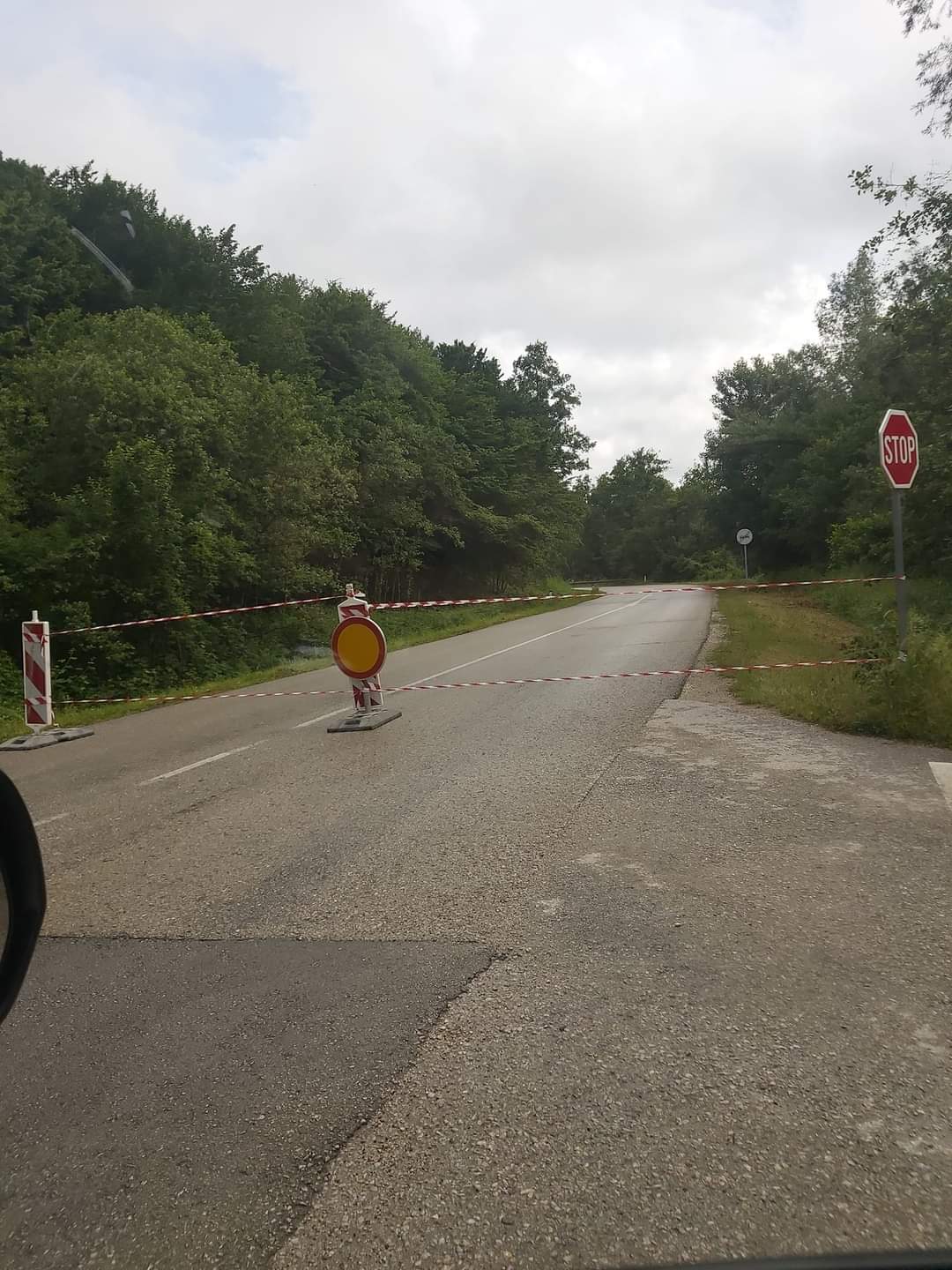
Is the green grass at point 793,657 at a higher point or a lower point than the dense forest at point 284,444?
lower

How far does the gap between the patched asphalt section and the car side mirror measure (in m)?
0.47

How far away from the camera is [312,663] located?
2148 centimetres

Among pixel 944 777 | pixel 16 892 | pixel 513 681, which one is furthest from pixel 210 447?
pixel 16 892

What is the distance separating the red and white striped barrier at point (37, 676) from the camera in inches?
454

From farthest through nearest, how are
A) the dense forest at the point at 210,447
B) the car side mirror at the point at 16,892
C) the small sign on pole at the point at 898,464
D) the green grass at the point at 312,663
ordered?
1. the dense forest at the point at 210,447
2. the green grass at the point at 312,663
3. the small sign on pole at the point at 898,464
4. the car side mirror at the point at 16,892

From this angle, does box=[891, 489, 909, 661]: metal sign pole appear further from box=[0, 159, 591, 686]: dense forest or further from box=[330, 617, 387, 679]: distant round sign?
box=[0, 159, 591, 686]: dense forest

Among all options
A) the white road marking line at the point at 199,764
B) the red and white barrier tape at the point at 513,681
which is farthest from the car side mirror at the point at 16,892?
the red and white barrier tape at the point at 513,681

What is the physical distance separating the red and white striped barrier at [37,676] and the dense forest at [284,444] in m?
5.24

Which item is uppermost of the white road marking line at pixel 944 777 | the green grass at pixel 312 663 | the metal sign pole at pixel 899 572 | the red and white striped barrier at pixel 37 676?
the metal sign pole at pixel 899 572

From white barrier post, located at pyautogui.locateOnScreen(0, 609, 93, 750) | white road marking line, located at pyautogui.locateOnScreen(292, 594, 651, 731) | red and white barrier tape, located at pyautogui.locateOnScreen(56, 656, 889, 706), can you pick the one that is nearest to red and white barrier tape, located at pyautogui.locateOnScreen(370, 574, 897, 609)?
white road marking line, located at pyautogui.locateOnScreen(292, 594, 651, 731)

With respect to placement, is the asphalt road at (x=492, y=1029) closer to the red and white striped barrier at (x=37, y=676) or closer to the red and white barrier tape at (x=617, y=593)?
the red and white barrier tape at (x=617, y=593)

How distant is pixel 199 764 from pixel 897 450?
24.8 ft

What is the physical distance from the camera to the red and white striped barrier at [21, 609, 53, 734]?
37.8ft

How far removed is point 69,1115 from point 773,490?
53.4 meters
